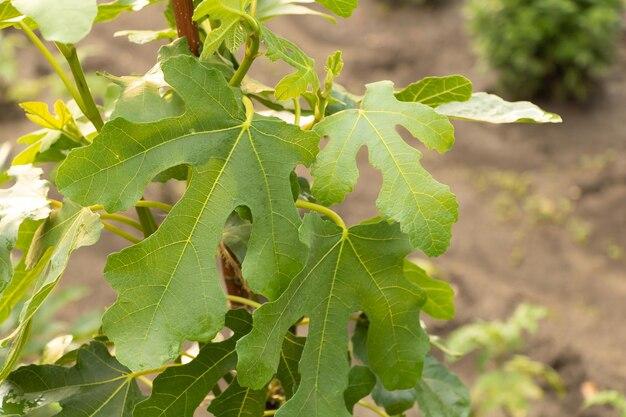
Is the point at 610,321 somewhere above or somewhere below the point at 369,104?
below

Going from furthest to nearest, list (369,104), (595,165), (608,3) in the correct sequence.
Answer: (608,3) < (595,165) < (369,104)

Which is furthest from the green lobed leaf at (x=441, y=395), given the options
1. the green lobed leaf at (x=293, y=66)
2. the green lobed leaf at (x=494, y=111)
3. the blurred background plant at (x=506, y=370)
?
the blurred background plant at (x=506, y=370)

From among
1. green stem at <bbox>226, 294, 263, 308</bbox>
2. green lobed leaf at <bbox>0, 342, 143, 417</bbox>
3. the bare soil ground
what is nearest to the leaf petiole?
green stem at <bbox>226, 294, 263, 308</bbox>

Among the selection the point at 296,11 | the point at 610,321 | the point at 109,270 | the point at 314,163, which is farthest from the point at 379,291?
the point at 610,321

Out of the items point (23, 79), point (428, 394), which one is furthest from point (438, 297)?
point (23, 79)

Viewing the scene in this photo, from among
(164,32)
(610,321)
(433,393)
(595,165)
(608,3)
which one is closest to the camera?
(164,32)

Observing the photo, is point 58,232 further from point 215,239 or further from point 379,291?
point 379,291

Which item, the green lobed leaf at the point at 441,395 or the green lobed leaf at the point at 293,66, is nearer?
the green lobed leaf at the point at 293,66

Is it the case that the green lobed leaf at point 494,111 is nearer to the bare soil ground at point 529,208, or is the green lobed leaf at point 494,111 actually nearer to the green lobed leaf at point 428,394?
the green lobed leaf at point 428,394
